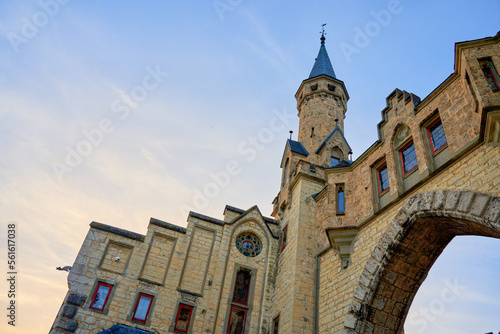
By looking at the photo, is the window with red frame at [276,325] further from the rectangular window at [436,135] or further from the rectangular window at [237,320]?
the rectangular window at [436,135]

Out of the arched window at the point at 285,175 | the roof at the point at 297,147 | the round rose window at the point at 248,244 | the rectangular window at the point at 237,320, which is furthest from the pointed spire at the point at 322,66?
the rectangular window at the point at 237,320

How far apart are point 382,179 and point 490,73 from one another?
429 centimetres

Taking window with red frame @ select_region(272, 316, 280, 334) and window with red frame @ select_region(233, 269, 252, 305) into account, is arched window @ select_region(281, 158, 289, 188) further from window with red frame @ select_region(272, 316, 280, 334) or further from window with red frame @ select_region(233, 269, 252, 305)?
window with red frame @ select_region(272, 316, 280, 334)

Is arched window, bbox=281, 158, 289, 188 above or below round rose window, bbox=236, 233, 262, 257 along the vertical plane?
above

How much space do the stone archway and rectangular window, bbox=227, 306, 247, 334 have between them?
517 centimetres

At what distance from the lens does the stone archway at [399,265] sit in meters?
9.12

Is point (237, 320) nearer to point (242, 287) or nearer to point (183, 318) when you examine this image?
A: point (242, 287)

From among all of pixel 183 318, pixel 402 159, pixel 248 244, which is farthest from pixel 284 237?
pixel 402 159

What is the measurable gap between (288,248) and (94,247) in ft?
23.7

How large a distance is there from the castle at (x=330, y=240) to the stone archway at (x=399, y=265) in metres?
0.03

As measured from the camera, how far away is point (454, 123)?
891 cm

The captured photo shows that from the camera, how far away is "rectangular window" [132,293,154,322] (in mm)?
12743

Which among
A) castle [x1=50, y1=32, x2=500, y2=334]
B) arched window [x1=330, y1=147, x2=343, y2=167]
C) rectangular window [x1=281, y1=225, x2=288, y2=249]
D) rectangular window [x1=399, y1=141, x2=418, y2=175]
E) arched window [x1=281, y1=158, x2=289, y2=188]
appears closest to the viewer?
castle [x1=50, y1=32, x2=500, y2=334]

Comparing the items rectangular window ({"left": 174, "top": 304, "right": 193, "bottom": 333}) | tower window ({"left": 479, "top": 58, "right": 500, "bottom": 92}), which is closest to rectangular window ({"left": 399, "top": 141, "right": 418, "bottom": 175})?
tower window ({"left": 479, "top": 58, "right": 500, "bottom": 92})
